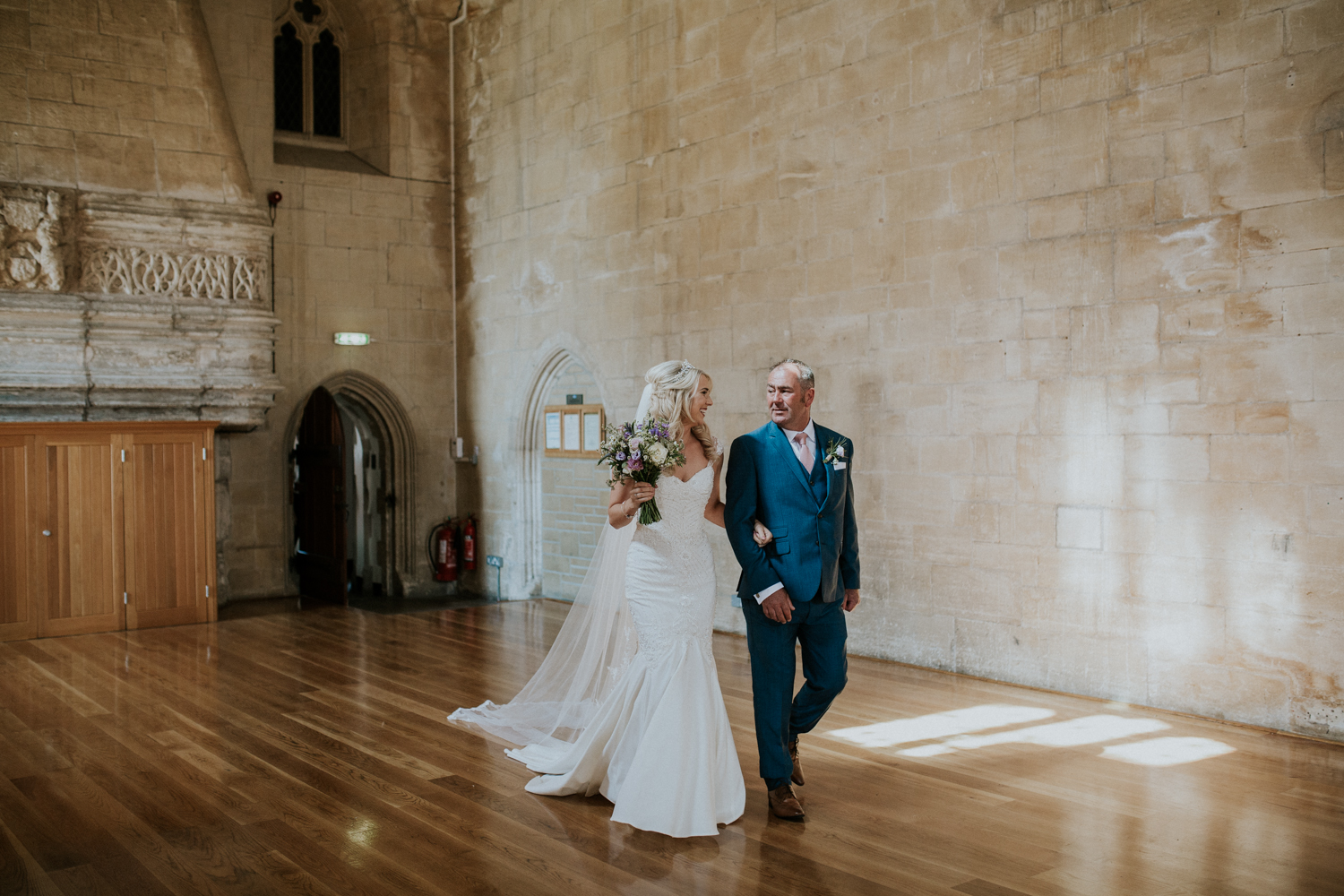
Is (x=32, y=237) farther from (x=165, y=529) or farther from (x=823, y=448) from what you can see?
(x=823, y=448)

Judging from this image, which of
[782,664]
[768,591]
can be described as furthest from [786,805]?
[768,591]

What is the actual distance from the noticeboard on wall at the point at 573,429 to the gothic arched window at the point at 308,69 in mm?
3980

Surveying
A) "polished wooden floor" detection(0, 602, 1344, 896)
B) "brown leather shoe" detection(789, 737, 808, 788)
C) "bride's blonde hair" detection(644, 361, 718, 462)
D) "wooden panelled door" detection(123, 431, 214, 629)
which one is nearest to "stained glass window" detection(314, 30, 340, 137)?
"wooden panelled door" detection(123, 431, 214, 629)

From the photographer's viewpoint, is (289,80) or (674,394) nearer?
(674,394)

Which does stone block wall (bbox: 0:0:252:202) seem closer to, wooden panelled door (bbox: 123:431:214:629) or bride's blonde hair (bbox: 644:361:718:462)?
wooden panelled door (bbox: 123:431:214:629)

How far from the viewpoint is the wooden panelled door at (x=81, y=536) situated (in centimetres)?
851

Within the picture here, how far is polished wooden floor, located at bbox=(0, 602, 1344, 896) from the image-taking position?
3639 millimetres

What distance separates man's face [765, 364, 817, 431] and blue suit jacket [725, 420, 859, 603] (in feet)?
0.22

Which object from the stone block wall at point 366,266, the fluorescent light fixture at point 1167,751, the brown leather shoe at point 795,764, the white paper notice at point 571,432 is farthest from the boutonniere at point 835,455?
the stone block wall at point 366,266

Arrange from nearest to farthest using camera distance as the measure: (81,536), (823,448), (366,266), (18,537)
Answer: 1. (823,448)
2. (18,537)
3. (81,536)
4. (366,266)

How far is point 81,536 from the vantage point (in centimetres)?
866

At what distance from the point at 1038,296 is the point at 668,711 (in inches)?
147

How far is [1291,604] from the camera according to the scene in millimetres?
5395

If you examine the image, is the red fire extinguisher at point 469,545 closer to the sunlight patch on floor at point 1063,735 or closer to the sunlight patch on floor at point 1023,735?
the sunlight patch on floor at point 1023,735
